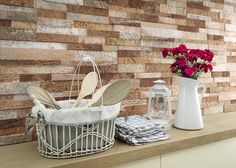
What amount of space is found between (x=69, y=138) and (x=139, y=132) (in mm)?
308

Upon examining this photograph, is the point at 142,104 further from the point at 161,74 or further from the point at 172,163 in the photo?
the point at 172,163

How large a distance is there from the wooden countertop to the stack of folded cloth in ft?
0.08

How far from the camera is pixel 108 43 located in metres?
1.25

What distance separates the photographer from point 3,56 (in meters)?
1.00

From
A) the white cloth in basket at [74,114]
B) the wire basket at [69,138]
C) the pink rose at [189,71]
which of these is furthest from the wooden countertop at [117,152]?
the pink rose at [189,71]

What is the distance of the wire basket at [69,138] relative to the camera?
32.1 inches

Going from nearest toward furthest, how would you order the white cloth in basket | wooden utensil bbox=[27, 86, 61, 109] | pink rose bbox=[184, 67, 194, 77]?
1. the white cloth in basket
2. wooden utensil bbox=[27, 86, 61, 109]
3. pink rose bbox=[184, 67, 194, 77]

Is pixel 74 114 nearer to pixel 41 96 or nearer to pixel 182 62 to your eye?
pixel 41 96

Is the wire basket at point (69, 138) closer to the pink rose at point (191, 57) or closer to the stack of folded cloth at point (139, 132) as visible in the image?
the stack of folded cloth at point (139, 132)

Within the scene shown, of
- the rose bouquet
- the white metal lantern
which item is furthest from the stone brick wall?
the rose bouquet

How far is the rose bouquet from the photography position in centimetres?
116

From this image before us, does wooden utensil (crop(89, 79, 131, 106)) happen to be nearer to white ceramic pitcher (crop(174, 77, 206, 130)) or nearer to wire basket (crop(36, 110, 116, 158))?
wire basket (crop(36, 110, 116, 158))

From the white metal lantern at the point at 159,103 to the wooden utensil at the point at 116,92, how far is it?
0.36 m

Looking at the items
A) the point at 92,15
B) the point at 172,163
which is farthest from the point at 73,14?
the point at 172,163
